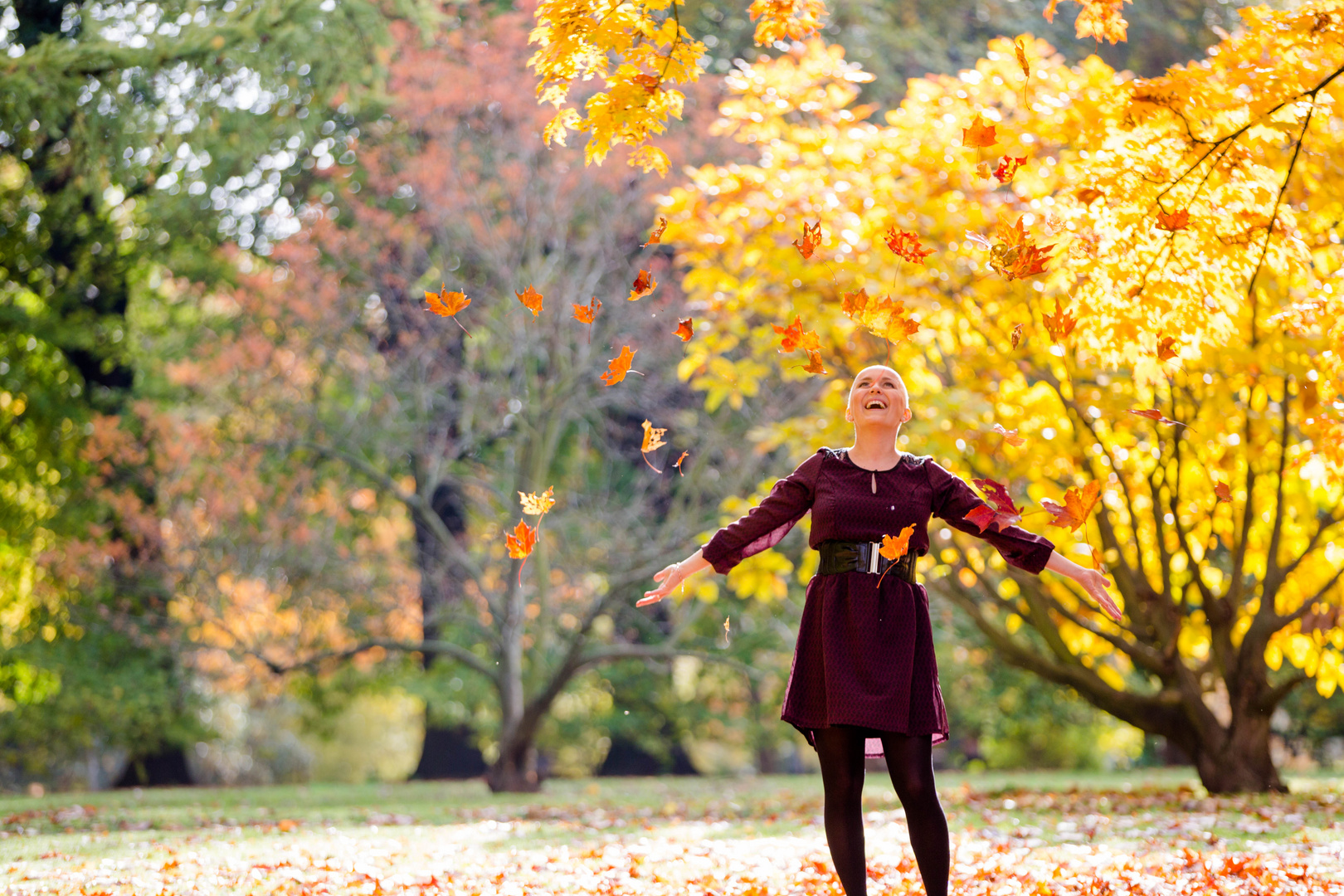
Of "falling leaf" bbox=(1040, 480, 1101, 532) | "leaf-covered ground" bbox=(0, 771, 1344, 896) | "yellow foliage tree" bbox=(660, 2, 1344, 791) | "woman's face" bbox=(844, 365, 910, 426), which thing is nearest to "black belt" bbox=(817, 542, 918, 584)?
"woman's face" bbox=(844, 365, 910, 426)

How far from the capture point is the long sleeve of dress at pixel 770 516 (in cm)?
383

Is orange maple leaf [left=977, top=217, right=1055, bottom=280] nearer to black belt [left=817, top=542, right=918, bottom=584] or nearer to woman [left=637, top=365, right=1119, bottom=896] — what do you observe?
woman [left=637, top=365, right=1119, bottom=896]

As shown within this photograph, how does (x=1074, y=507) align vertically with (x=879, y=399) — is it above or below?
below

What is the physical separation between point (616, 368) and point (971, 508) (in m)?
1.22

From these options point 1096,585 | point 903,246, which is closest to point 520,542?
point 903,246

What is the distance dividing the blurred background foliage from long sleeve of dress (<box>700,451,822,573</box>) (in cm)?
542

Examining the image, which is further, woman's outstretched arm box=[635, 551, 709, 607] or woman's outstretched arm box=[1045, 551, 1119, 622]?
woman's outstretched arm box=[635, 551, 709, 607]

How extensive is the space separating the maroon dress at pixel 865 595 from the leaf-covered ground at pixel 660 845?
123 centimetres

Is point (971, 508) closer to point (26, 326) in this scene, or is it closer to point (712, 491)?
point (712, 491)

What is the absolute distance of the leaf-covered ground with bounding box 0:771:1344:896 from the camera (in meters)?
4.82

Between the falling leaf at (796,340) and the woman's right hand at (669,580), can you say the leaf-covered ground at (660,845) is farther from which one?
the falling leaf at (796,340)

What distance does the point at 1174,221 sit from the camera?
4668mm

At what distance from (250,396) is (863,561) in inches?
370

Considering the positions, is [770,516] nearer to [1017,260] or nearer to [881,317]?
[881,317]
